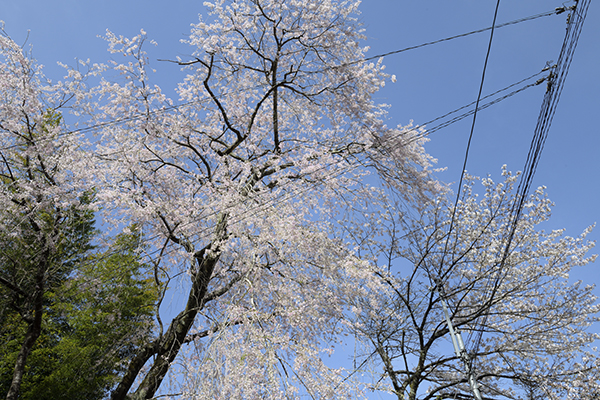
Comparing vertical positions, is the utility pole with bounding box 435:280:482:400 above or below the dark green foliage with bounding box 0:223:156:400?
above

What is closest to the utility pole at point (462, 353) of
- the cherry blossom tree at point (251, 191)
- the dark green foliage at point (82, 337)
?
the cherry blossom tree at point (251, 191)

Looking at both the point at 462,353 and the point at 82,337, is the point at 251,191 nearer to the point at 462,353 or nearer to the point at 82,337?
the point at 462,353

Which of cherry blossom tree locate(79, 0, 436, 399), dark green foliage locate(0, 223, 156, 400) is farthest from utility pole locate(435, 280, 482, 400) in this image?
dark green foliage locate(0, 223, 156, 400)

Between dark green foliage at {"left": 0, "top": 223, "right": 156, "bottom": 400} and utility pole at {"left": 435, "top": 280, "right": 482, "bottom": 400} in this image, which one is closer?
utility pole at {"left": 435, "top": 280, "right": 482, "bottom": 400}

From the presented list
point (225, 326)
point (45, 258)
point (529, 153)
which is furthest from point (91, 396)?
point (529, 153)

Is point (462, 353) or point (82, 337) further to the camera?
point (82, 337)

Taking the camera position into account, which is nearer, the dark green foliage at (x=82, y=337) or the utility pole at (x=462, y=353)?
the utility pole at (x=462, y=353)

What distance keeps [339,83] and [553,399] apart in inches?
311

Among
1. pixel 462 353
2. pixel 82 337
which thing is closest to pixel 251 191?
pixel 462 353

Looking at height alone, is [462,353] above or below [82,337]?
above

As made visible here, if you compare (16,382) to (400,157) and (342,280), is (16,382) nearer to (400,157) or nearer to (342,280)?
(342,280)

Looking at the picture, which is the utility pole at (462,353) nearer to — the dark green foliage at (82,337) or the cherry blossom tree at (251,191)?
the cherry blossom tree at (251,191)

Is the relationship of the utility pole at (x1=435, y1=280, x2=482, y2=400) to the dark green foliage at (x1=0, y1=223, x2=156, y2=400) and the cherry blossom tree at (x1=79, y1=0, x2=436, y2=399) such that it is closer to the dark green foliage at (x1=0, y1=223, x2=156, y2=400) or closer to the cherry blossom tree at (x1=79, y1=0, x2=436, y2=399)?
the cherry blossom tree at (x1=79, y1=0, x2=436, y2=399)

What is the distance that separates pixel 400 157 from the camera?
7605 mm
